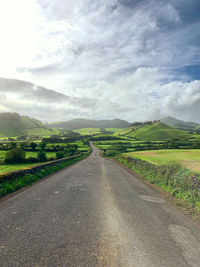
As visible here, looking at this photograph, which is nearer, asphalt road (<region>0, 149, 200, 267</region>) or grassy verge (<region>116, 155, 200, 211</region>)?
asphalt road (<region>0, 149, 200, 267</region>)

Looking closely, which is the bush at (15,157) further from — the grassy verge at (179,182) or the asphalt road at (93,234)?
the asphalt road at (93,234)

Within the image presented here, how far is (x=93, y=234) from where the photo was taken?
4777 millimetres

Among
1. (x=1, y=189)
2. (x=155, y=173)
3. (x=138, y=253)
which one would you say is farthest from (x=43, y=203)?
(x=155, y=173)

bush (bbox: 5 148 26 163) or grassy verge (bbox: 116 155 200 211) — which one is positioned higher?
grassy verge (bbox: 116 155 200 211)

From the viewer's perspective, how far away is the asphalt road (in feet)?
12.2

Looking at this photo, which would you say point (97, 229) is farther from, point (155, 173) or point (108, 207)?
point (155, 173)

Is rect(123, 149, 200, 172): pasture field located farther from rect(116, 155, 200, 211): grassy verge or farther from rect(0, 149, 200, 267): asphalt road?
rect(0, 149, 200, 267): asphalt road

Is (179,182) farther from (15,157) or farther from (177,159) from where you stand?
(177,159)

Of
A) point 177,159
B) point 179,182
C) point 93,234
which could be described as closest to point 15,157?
point 179,182

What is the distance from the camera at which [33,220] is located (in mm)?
5465

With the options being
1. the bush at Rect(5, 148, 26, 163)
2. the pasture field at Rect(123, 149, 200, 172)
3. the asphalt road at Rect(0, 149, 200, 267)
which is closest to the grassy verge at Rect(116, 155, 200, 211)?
the asphalt road at Rect(0, 149, 200, 267)

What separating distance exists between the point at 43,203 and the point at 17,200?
145 cm

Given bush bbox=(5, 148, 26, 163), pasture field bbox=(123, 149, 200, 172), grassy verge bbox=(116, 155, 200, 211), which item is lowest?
pasture field bbox=(123, 149, 200, 172)

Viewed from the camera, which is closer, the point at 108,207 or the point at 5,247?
the point at 5,247
